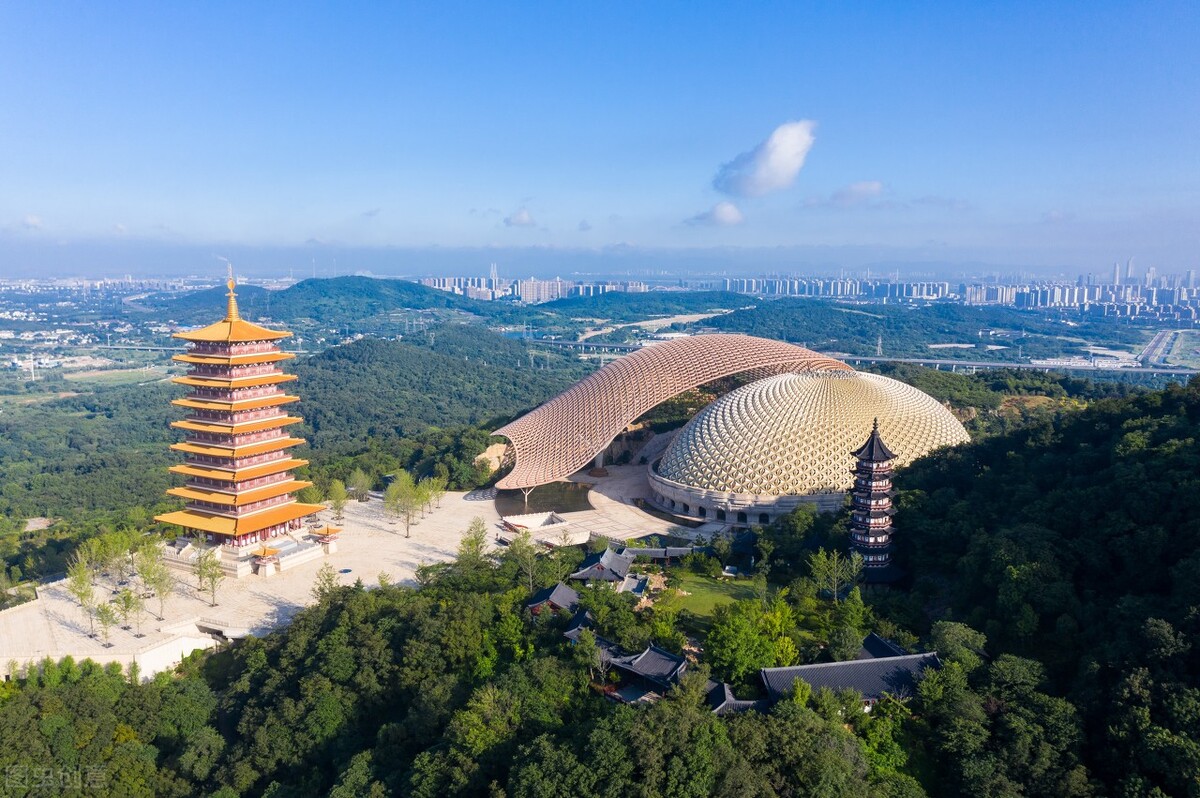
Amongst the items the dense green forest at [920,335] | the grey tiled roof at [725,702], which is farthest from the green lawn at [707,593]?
the dense green forest at [920,335]

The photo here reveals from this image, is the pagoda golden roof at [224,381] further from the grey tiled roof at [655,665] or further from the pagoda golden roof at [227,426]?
the grey tiled roof at [655,665]

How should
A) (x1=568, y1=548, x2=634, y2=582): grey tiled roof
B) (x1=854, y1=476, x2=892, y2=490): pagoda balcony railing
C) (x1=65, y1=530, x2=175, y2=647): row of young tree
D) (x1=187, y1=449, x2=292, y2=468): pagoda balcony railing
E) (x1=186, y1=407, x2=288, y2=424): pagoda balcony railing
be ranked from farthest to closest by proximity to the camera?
(x1=187, y1=449, x2=292, y2=468): pagoda balcony railing → (x1=186, y1=407, x2=288, y2=424): pagoda balcony railing → (x1=568, y1=548, x2=634, y2=582): grey tiled roof → (x1=854, y1=476, x2=892, y2=490): pagoda balcony railing → (x1=65, y1=530, x2=175, y2=647): row of young tree

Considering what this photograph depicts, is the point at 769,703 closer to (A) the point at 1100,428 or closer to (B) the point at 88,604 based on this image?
(A) the point at 1100,428

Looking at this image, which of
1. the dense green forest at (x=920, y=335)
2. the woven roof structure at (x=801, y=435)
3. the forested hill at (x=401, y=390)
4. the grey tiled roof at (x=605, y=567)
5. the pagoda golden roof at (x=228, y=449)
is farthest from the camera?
the dense green forest at (x=920, y=335)

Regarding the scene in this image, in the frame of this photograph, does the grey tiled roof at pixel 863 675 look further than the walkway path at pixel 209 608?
No

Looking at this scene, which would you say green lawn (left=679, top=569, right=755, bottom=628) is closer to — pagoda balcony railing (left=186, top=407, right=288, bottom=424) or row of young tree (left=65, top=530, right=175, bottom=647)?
row of young tree (left=65, top=530, right=175, bottom=647)

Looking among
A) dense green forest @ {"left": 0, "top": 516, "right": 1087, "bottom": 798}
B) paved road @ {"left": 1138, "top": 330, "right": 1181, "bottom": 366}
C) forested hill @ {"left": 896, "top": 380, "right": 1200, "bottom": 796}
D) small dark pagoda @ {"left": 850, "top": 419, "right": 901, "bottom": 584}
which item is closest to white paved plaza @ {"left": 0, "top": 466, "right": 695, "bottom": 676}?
dense green forest @ {"left": 0, "top": 516, "right": 1087, "bottom": 798}

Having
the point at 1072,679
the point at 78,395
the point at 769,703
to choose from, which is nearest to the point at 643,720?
the point at 769,703

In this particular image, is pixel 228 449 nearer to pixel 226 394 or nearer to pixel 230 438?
pixel 230 438

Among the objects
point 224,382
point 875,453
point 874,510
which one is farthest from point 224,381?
point 874,510
